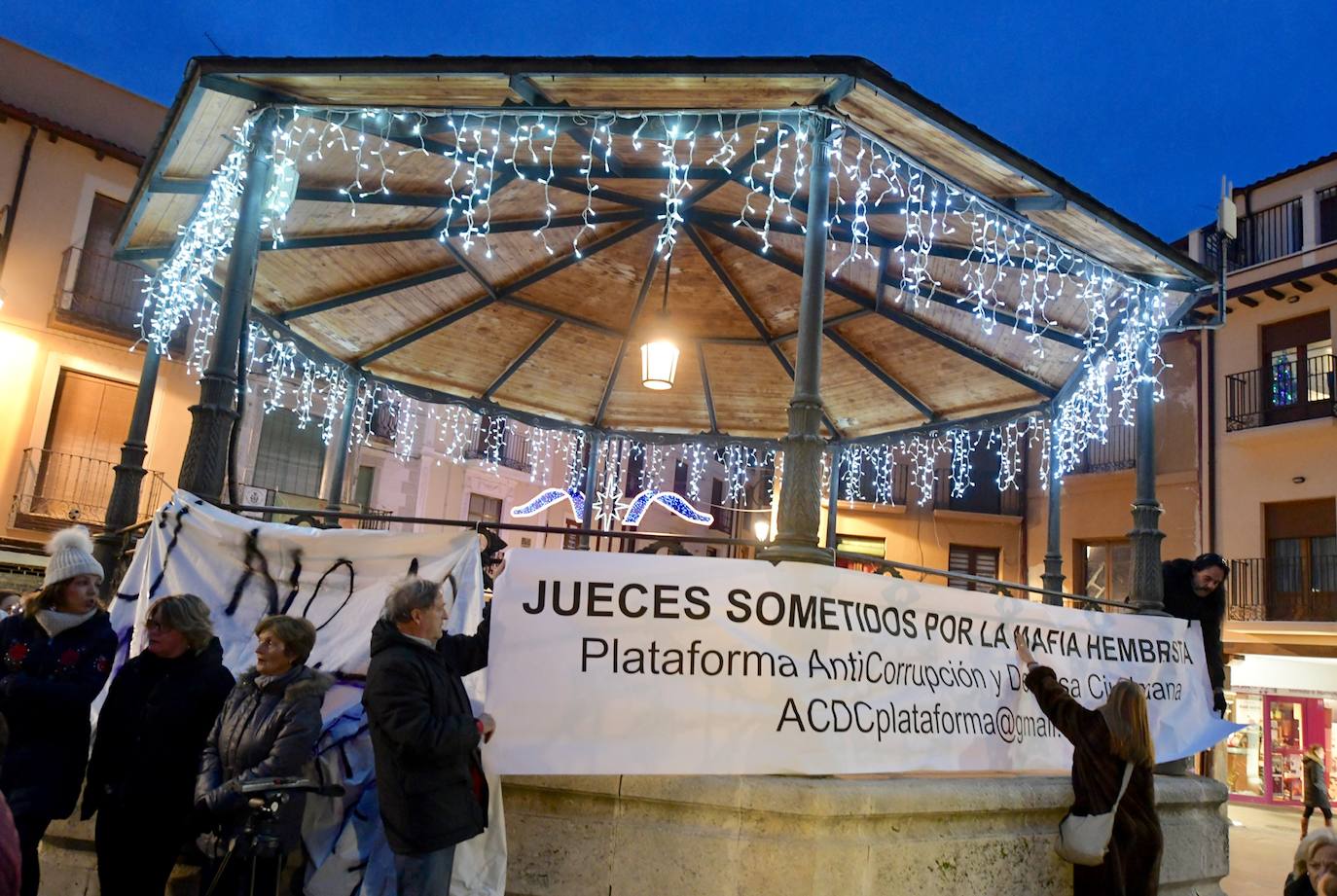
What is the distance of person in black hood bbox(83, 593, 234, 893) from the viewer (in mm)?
4098

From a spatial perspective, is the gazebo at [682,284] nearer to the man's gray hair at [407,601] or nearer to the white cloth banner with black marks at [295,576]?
the white cloth banner with black marks at [295,576]

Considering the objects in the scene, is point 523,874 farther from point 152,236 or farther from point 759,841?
point 152,236

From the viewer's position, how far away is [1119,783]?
16.5ft

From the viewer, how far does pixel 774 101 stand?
220 inches

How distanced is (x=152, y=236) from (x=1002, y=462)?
22.6 meters

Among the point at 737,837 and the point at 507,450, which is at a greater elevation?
the point at 507,450

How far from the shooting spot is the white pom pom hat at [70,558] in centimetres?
426

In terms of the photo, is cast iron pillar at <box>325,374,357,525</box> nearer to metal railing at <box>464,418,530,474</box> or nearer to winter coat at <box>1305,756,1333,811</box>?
metal railing at <box>464,418,530,474</box>

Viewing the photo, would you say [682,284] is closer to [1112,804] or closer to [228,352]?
[228,352]

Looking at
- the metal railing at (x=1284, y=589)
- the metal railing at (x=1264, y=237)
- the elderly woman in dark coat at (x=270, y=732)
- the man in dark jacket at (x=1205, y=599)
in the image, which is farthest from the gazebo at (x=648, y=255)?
the metal railing at (x=1264, y=237)

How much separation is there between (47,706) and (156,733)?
446 millimetres

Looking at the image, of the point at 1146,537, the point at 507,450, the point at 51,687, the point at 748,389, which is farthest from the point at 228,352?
the point at 507,450

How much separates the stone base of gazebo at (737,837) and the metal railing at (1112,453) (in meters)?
20.5

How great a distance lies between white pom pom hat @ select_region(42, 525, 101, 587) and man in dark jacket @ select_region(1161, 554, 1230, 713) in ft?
23.1
